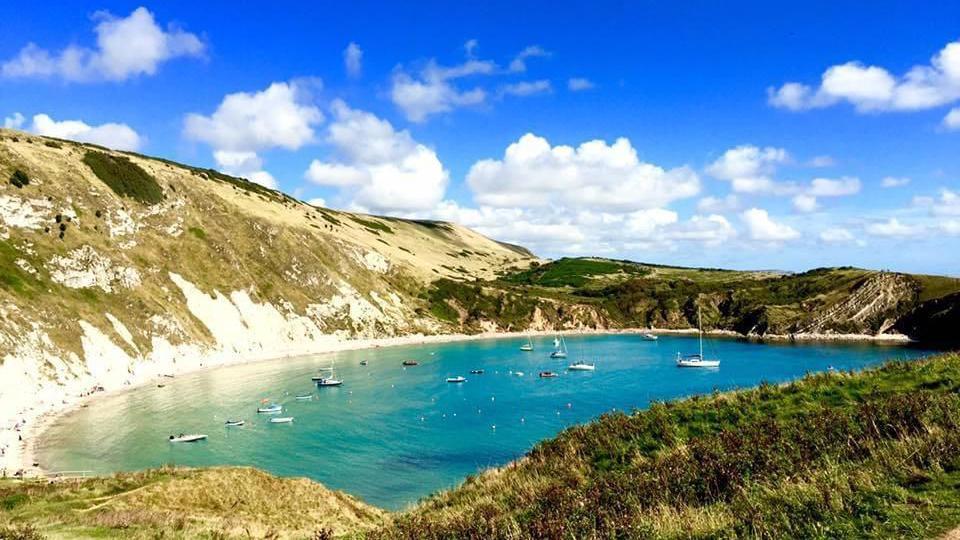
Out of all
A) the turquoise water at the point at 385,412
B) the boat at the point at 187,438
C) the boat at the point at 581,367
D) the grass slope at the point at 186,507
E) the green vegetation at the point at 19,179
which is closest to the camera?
the grass slope at the point at 186,507

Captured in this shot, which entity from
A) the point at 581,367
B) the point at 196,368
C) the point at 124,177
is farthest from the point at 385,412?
the point at 124,177

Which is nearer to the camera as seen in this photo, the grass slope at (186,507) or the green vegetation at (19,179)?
the grass slope at (186,507)

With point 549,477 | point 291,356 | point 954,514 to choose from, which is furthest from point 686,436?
point 291,356

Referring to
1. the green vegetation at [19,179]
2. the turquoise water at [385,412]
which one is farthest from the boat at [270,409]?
the green vegetation at [19,179]

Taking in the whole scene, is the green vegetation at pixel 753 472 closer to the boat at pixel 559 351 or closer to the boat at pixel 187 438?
the boat at pixel 187 438

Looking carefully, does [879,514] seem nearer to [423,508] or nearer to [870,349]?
[423,508]

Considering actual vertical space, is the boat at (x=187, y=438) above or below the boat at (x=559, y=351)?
below
